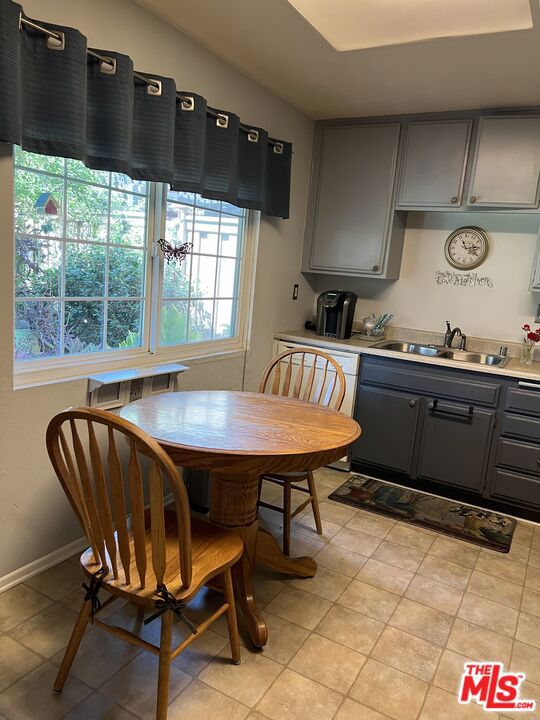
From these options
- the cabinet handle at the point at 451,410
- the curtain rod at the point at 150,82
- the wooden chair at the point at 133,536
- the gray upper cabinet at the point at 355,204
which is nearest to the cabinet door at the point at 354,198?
the gray upper cabinet at the point at 355,204

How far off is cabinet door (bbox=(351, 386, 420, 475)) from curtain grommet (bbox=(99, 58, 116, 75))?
2274 mm

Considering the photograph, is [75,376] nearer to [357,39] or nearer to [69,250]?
[69,250]

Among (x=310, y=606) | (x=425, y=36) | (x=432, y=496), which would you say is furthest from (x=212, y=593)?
(x=425, y=36)

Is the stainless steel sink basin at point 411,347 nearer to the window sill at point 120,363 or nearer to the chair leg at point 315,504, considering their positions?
the window sill at point 120,363

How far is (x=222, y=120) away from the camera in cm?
263

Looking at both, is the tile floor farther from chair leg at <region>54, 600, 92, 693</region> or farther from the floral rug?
the floral rug

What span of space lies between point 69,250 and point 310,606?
5.82ft

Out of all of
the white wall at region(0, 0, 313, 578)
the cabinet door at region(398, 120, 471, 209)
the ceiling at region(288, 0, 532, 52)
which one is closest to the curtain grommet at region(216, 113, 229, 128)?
the white wall at region(0, 0, 313, 578)

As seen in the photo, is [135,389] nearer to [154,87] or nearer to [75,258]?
[75,258]

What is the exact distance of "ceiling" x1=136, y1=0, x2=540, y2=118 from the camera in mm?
2225

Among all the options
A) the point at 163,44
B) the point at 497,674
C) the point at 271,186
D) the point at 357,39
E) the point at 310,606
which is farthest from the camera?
the point at 271,186

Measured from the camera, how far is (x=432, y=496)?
3281mm

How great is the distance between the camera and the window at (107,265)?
6.66ft

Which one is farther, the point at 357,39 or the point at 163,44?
the point at 357,39
